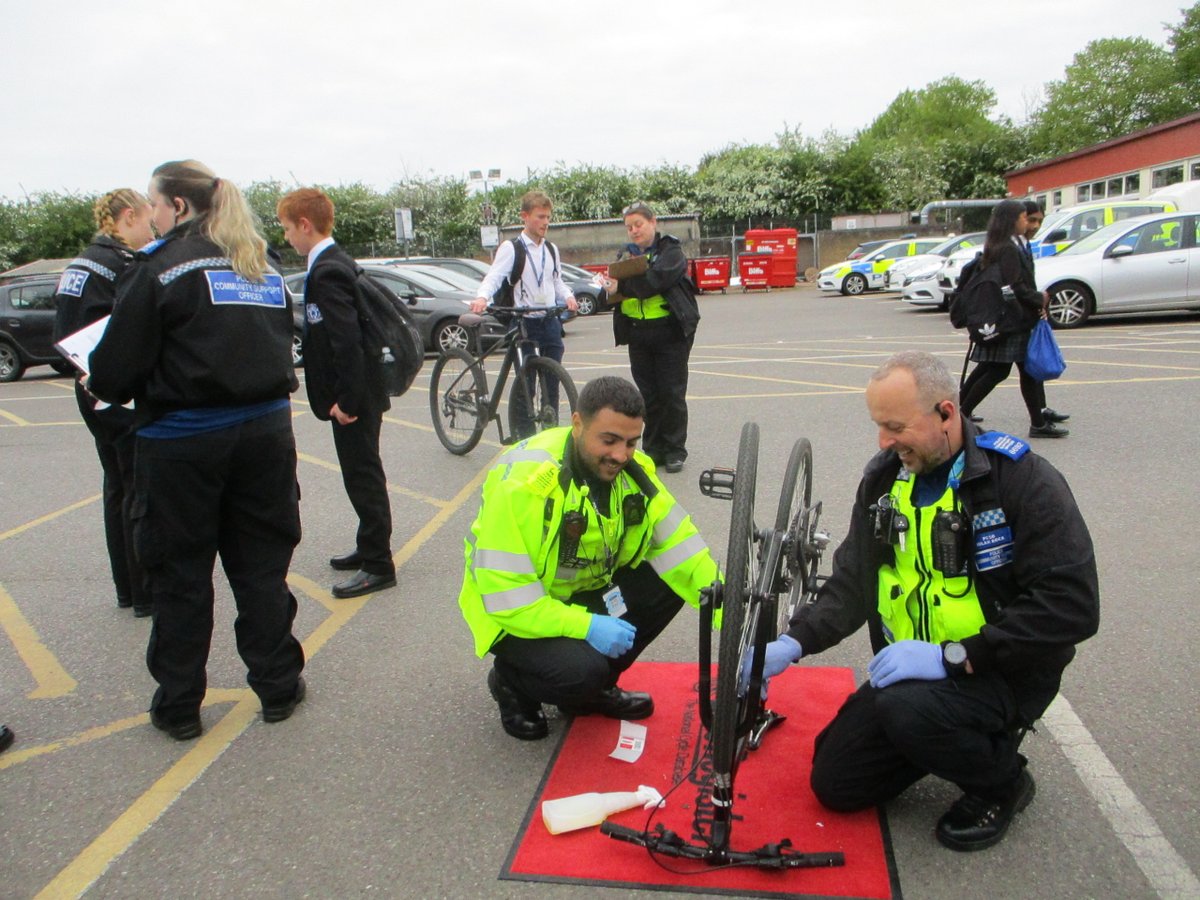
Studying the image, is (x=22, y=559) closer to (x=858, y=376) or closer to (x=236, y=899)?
(x=236, y=899)

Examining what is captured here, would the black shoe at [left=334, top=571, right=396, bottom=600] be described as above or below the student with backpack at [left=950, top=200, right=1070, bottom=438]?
below

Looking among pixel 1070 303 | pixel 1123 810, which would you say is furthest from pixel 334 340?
pixel 1070 303

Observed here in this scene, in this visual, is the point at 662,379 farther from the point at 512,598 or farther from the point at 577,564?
the point at 512,598

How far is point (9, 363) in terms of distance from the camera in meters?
14.7

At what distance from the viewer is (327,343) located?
14.2 ft

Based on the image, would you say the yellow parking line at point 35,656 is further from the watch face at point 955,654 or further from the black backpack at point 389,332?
the watch face at point 955,654

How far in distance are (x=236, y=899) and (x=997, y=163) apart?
4976cm

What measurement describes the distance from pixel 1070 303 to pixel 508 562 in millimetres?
13388

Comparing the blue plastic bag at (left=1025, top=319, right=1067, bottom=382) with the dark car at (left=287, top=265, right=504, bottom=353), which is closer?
the blue plastic bag at (left=1025, top=319, right=1067, bottom=382)

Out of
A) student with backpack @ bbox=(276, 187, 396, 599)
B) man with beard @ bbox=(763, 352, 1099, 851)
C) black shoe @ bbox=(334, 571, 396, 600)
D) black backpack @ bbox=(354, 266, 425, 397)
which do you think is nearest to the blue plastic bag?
black backpack @ bbox=(354, 266, 425, 397)

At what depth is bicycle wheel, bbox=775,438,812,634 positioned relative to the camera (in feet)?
9.53

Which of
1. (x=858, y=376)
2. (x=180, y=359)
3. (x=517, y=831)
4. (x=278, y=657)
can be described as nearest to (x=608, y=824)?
(x=517, y=831)

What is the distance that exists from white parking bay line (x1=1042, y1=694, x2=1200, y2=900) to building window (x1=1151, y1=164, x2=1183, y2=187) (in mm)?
29298

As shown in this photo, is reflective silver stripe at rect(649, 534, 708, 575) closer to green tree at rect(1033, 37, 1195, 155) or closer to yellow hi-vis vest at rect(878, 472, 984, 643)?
yellow hi-vis vest at rect(878, 472, 984, 643)
